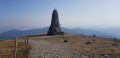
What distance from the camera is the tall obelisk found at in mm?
73250

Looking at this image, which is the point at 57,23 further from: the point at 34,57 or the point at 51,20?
the point at 34,57

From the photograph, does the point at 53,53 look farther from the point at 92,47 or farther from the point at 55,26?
the point at 55,26

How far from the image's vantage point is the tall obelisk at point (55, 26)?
73.2m

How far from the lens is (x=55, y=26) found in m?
74.6

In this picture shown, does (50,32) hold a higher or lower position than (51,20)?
lower

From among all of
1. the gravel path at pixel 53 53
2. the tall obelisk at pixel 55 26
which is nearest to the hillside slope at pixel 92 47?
the gravel path at pixel 53 53

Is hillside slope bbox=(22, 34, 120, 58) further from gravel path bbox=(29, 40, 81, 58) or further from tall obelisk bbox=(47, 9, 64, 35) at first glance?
tall obelisk bbox=(47, 9, 64, 35)

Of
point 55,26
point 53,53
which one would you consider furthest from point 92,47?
point 55,26

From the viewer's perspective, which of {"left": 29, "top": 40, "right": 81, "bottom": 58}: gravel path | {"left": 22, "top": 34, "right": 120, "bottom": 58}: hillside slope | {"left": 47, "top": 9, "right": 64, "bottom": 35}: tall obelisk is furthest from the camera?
{"left": 47, "top": 9, "right": 64, "bottom": 35}: tall obelisk

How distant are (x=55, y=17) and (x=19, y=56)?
56.1 meters

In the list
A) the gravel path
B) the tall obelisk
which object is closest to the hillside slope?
the gravel path

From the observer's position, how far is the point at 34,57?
813 inches

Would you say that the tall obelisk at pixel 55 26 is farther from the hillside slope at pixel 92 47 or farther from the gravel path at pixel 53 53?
the gravel path at pixel 53 53

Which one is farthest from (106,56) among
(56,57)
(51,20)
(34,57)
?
(51,20)
